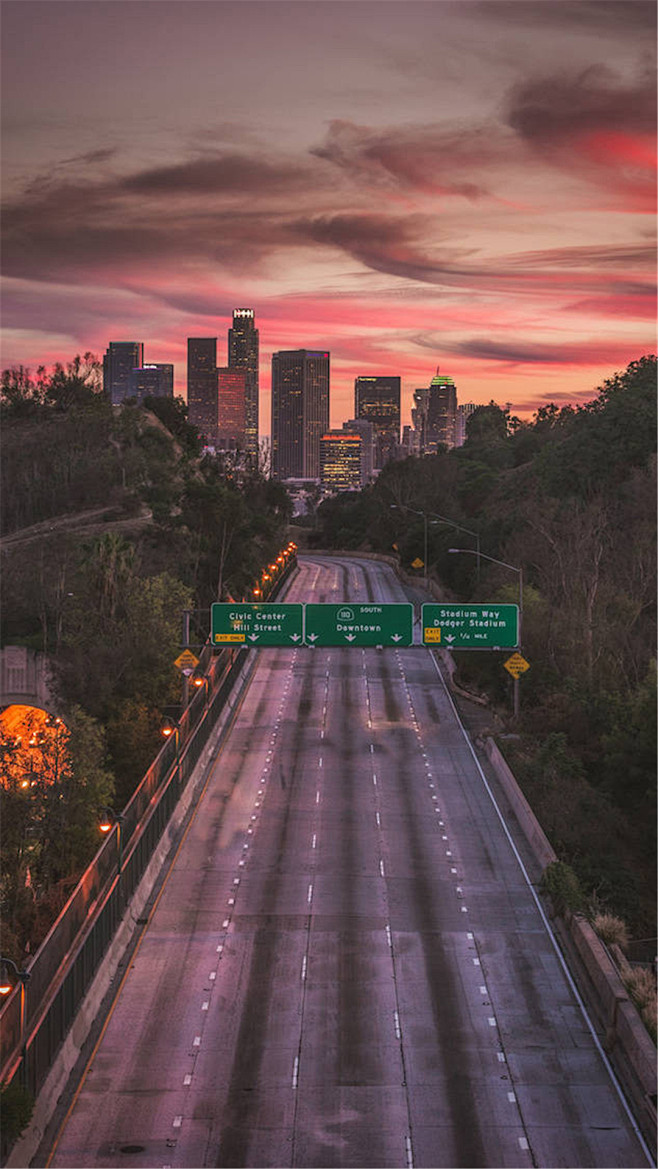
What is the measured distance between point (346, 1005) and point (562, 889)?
8.92m

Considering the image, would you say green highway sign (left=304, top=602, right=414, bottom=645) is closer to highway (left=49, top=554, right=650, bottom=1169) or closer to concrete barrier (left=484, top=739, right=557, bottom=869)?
highway (left=49, top=554, right=650, bottom=1169)

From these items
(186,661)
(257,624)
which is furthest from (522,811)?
(186,661)

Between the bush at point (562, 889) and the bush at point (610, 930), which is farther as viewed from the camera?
the bush at point (562, 889)

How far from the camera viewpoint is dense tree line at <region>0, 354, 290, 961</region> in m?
39.3

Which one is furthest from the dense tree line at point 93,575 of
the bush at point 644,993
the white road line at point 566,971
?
the bush at point 644,993

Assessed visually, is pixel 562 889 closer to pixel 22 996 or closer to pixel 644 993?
pixel 644 993

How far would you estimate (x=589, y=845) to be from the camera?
42531 mm

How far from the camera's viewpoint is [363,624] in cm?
4688

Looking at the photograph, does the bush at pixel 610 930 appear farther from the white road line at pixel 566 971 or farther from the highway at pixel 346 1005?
the highway at pixel 346 1005

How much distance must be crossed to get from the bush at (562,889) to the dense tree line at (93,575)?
50.7 ft

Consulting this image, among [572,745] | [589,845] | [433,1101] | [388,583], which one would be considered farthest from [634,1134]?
[388,583]

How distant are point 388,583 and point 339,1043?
89266 mm

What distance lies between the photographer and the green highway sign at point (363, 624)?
153 feet

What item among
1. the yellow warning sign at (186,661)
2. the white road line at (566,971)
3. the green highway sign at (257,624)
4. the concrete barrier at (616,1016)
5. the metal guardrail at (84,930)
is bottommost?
the white road line at (566,971)
